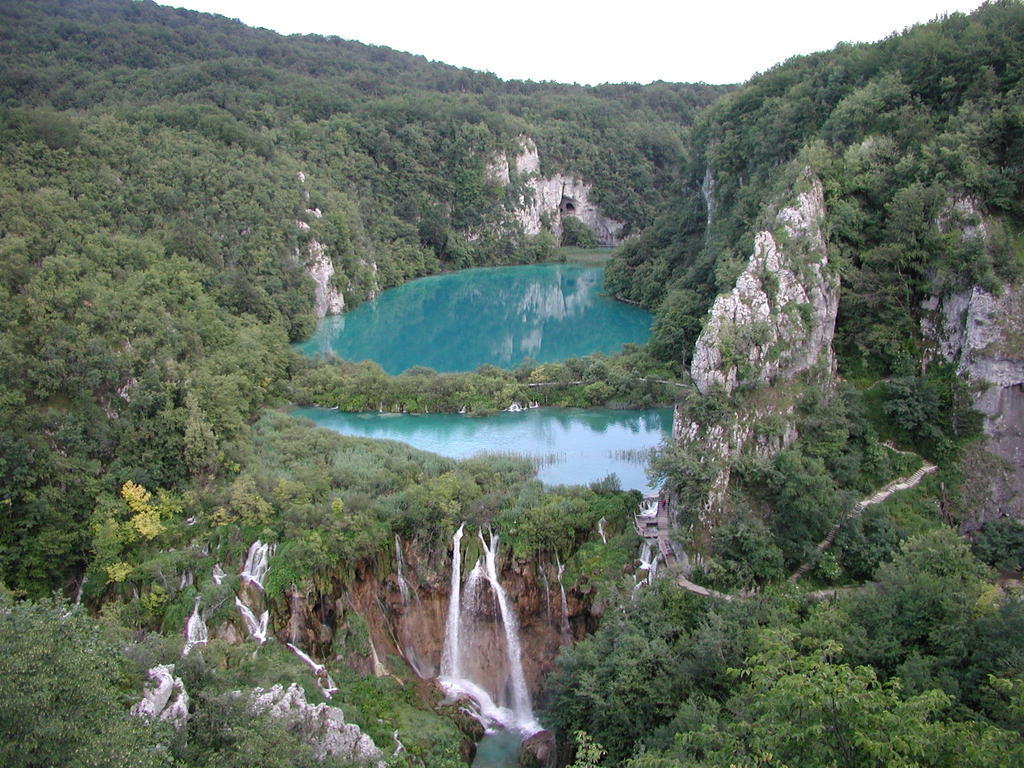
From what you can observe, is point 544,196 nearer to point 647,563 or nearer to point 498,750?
point 647,563

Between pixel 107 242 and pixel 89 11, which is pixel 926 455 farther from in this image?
pixel 89 11

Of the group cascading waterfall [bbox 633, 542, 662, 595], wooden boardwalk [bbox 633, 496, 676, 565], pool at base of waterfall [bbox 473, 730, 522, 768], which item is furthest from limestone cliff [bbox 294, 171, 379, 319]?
pool at base of waterfall [bbox 473, 730, 522, 768]

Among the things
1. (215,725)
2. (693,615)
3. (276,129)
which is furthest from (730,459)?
(276,129)

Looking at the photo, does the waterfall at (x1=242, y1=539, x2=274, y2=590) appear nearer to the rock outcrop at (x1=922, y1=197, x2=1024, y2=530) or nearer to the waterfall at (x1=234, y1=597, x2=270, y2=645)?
the waterfall at (x1=234, y1=597, x2=270, y2=645)

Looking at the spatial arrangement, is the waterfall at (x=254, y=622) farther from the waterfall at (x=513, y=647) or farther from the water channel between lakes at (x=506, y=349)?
the waterfall at (x=513, y=647)

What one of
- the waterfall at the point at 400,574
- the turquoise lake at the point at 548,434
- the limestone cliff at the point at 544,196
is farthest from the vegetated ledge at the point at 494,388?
the limestone cliff at the point at 544,196
